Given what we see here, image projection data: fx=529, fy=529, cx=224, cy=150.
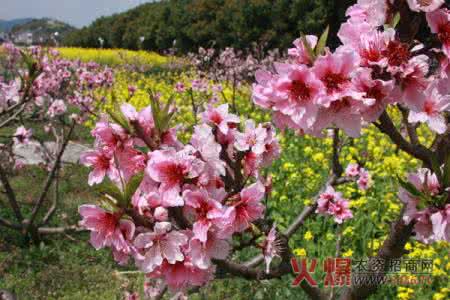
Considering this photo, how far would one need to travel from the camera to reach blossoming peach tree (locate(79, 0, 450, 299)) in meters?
1.21

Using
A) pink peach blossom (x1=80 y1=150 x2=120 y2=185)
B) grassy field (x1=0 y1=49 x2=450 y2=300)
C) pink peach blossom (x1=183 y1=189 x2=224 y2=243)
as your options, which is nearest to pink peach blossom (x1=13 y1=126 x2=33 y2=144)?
grassy field (x1=0 y1=49 x2=450 y2=300)

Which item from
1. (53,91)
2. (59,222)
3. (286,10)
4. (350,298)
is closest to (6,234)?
(59,222)

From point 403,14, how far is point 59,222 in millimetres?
5953

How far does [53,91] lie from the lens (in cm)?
750

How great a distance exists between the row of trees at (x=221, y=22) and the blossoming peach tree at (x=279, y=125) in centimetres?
1552

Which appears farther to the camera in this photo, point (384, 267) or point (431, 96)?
point (384, 267)

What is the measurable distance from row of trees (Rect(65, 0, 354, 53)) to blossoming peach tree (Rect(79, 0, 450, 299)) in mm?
15518

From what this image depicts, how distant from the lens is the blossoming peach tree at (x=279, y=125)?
121 cm

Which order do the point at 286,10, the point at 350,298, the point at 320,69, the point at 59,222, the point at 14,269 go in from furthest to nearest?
the point at 286,10, the point at 59,222, the point at 14,269, the point at 350,298, the point at 320,69

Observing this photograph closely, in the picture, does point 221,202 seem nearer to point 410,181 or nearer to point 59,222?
point 410,181

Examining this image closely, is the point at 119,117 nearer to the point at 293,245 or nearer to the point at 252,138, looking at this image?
the point at 252,138

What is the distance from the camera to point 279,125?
1.36m

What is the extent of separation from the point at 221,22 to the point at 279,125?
23301 mm

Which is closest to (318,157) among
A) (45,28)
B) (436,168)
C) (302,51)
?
(436,168)
